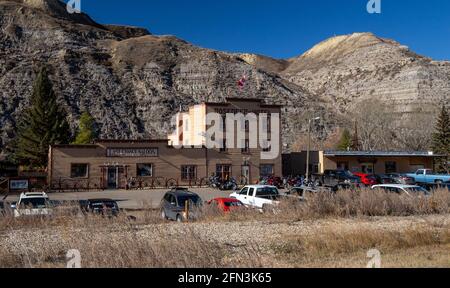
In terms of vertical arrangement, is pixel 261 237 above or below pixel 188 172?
below

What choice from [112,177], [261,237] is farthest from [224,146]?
[261,237]

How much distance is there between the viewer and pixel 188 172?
4516 centimetres

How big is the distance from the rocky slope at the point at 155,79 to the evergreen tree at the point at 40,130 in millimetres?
13229

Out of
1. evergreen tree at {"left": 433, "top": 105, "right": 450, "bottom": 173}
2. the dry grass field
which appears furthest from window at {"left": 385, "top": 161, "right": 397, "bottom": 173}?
the dry grass field

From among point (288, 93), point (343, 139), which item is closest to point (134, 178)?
point (343, 139)

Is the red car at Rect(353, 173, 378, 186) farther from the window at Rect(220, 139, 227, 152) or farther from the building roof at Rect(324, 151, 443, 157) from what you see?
the window at Rect(220, 139, 227, 152)

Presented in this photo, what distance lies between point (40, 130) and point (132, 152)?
1868 cm

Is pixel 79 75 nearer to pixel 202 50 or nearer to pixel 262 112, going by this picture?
pixel 202 50

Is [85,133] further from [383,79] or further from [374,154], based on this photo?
[383,79]

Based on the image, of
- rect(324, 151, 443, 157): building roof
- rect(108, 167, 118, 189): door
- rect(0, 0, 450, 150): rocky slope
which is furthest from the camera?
rect(0, 0, 450, 150): rocky slope

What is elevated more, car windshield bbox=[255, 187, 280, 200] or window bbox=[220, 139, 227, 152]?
window bbox=[220, 139, 227, 152]

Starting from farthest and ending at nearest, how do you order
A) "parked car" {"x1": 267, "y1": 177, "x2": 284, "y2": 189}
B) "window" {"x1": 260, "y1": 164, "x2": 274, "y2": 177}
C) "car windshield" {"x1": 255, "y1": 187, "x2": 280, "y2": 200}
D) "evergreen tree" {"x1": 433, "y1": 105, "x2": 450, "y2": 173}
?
"evergreen tree" {"x1": 433, "y1": 105, "x2": 450, "y2": 173} → "window" {"x1": 260, "y1": 164, "x2": 274, "y2": 177} → "parked car" {"x1": 267, "y1": 177, "x2": 284, "y2": 189} → "car windshield" {"x1": 255, "y1": 187, "x2": 280, "y2": 200}

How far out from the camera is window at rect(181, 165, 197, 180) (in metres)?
45.0

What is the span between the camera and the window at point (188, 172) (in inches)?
1770
